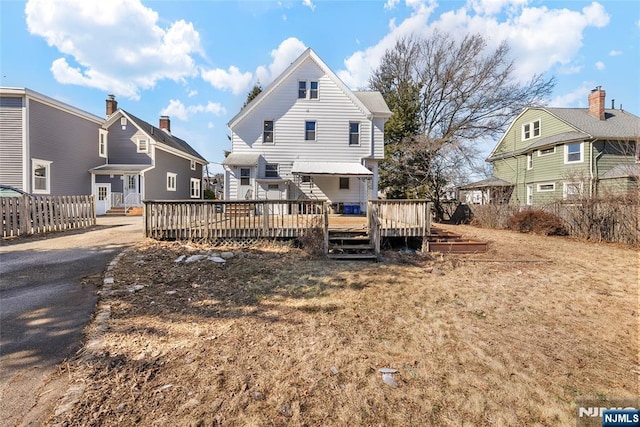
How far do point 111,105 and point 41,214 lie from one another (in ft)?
61.1

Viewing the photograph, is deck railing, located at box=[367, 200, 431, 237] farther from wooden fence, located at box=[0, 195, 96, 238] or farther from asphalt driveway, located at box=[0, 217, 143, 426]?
wooden fence, located at box=[0, 195, 96, 238]

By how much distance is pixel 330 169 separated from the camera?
15.6 metres

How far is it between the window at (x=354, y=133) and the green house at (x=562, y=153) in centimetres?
985

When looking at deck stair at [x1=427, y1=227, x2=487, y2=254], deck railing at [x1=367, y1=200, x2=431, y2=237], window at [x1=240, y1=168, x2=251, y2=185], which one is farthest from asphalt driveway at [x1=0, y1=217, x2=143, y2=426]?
window at [x1=240, y1=168, x2=251, y2=185]

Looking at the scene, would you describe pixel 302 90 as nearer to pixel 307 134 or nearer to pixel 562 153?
pixel 307 134

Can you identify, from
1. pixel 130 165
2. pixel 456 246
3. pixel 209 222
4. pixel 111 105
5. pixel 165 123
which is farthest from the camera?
pixel 165 123

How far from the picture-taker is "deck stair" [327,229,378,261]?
786cm

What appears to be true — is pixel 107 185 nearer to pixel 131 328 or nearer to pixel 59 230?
pixel 59 230

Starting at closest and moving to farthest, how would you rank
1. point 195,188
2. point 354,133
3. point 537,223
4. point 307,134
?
point 537,223 → point 307,134 → point 354,133 → point 195,188

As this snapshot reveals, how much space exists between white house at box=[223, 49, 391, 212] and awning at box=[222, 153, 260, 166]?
0.12 meters

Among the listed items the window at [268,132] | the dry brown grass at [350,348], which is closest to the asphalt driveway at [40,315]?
the dry brown grass at [350,348]

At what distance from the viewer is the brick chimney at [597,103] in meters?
20.5

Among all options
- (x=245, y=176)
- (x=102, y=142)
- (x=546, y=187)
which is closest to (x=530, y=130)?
(x=546, y=187)

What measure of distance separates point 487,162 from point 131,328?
101ft
